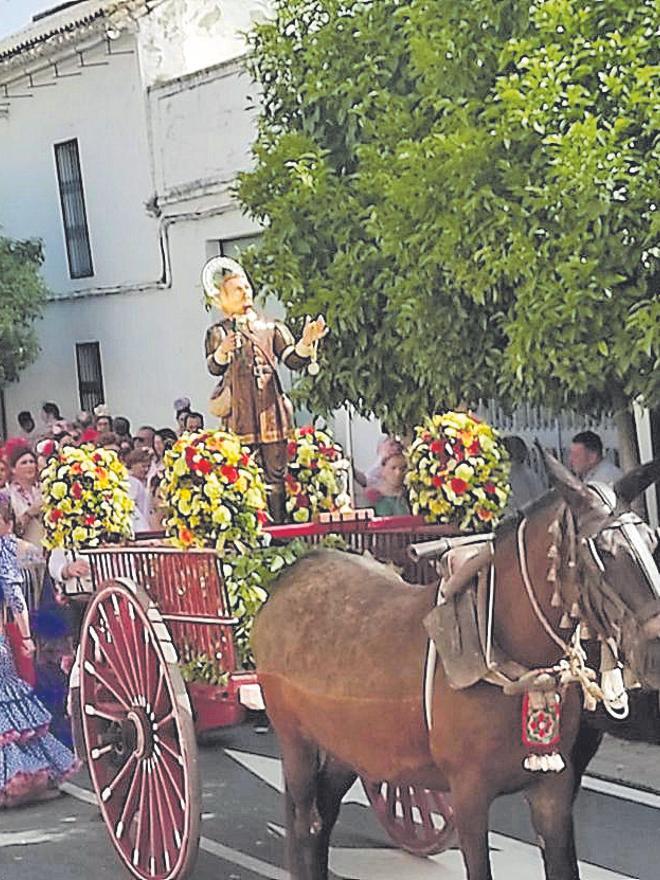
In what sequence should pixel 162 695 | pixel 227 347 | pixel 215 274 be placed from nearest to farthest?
pixel 162 695, pixel 227 347, pixel 215 274

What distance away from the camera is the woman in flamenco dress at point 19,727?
8.02 metres

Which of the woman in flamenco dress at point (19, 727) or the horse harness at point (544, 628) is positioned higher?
the horse harness at point (544, 628)

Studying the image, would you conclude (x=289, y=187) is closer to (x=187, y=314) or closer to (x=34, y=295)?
(x=187, y=314)

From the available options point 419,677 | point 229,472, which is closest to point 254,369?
point 229,472

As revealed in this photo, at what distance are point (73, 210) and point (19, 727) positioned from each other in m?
13.1

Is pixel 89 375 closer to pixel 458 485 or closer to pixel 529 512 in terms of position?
pixel 458 485

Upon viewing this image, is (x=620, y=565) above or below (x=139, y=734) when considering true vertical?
above

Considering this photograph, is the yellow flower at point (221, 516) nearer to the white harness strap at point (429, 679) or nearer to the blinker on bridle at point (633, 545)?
the white harness strap at point (429, 679)

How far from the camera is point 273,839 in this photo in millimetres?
7070

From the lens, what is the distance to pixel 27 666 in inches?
326

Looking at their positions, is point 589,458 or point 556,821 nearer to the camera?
point 556,821

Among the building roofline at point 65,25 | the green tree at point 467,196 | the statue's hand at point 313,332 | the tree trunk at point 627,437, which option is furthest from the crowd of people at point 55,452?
the building roofline at point 65,25

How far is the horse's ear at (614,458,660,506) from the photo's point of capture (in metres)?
4.50

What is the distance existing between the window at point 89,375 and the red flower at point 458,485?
1387cm
